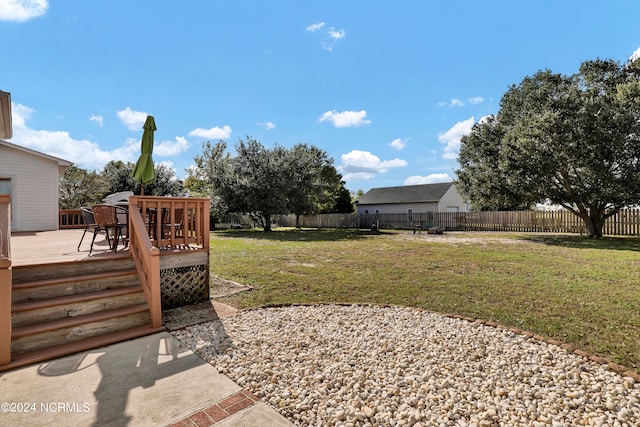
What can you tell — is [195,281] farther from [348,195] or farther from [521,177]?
[348,195]

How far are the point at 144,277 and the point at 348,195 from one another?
3203 cm

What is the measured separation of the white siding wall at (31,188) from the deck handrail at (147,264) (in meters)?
8.45

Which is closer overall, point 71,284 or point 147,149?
point 71,284

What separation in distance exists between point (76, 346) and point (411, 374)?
11.2 feet

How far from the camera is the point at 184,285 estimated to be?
467 centimetres

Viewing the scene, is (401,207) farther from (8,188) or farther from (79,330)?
(79,330)

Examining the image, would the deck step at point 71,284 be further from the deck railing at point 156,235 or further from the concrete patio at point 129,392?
the concrete patio at point 129,392

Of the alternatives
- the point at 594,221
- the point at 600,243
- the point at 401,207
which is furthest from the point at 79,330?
the point at 401,207

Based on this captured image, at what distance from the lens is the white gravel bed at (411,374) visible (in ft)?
6.81

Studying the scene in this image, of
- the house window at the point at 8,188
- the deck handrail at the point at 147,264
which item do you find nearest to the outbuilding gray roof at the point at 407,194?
the deck handrail at the point at 147,264

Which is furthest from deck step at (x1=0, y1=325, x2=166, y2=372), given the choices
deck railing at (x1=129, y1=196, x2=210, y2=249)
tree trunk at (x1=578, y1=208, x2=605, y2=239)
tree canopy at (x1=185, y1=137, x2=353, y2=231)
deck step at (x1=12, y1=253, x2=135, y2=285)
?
tree trunk at (x1=578, y1=208, x2=605, y2=239)

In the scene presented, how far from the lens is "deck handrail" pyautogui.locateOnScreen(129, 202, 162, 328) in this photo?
368 centimetres

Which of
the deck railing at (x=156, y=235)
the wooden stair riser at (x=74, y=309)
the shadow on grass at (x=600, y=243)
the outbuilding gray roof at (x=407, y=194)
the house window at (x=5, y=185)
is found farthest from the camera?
the outbuilding gray roof at (x=407, y=194)

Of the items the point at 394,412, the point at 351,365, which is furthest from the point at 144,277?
the point at 394,412
